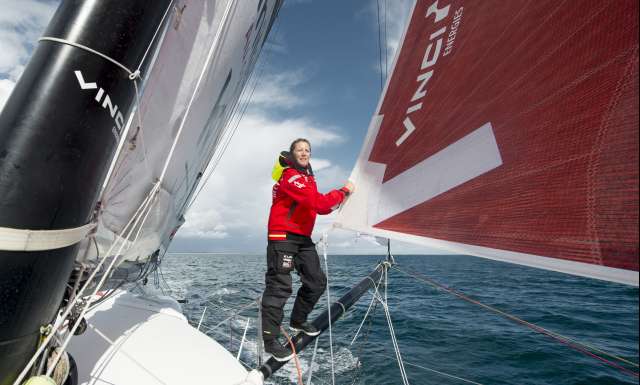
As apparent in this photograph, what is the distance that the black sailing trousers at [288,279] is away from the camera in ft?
6.82

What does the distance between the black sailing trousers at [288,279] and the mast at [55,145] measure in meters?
1.15

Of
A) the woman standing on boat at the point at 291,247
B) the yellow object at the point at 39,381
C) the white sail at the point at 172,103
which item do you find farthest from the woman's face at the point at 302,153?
the yellow object at the point at 39,381

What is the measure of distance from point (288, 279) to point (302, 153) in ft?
2.97

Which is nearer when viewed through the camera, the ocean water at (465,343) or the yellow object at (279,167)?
the yellow object at (279,167)

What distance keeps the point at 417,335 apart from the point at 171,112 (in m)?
5.67

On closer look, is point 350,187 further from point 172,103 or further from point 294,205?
point 172,103

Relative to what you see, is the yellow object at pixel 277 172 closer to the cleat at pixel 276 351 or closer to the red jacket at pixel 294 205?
the red jacket at pixel 294 205

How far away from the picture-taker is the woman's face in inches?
90.9

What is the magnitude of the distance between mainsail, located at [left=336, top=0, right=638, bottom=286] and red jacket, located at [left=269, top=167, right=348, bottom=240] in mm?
288

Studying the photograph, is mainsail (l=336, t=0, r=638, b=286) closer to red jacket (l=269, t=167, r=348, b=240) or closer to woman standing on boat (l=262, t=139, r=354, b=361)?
red jacket (l=269, t=167, r=348, b=240)

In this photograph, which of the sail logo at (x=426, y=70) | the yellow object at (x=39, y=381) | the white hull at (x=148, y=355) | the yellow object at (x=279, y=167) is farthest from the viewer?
the yellow object at (x=279, y=167)

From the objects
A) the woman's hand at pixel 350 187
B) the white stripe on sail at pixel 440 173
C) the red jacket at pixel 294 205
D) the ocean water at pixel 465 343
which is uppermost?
the white stripe on sail at pixel 440 173

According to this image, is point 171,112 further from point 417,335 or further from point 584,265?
point 417,335

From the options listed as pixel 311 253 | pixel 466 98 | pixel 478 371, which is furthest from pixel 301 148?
pixel 478 371
